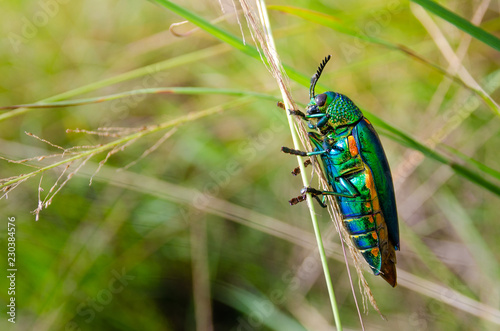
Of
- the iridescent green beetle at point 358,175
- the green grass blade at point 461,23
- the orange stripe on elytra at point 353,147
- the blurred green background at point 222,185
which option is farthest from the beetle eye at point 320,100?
the blurred green background at point 222,185

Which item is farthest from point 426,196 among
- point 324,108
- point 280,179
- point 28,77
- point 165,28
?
point 28,77

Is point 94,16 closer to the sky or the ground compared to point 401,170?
closer to the sky

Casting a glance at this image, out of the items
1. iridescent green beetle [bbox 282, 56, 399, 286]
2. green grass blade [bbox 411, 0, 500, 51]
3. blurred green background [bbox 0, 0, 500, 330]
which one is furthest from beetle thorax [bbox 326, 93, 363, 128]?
blurred green background [bbox 0, 0, 500, 330]

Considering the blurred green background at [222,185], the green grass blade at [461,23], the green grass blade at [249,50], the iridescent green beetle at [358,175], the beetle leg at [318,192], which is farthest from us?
the blurred green background at [222,185]

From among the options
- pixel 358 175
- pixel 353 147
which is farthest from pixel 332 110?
pixel 358 175

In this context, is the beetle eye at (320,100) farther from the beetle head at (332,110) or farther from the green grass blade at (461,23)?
the green grass blade at (461,23)

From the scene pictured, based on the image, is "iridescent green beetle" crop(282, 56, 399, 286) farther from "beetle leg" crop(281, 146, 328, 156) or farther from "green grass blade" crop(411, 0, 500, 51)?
"green grass blade" crop(411, 0, 500, 51)

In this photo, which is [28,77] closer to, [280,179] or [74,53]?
[74,53]
